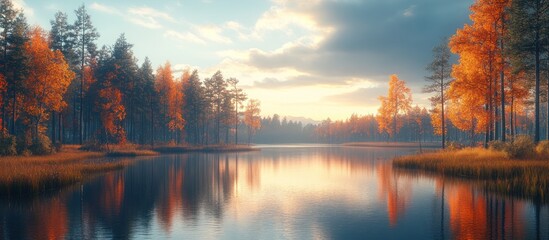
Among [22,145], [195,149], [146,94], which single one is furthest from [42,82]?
[195,149]

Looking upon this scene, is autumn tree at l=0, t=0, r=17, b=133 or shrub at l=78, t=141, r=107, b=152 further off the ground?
autumn tree at l=0, t=0, r=17, b=133

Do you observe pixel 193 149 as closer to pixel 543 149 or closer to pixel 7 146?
pixel 7 146

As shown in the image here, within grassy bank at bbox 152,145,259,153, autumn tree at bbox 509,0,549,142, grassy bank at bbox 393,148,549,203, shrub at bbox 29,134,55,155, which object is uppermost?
autumn tree at bbox 509,0,549,142

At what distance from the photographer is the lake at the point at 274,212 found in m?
13.4

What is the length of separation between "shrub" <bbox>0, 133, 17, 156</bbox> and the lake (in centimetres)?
1460

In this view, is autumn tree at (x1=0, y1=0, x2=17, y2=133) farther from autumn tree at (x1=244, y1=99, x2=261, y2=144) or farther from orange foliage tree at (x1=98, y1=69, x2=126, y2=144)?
autumn tree at (x1=244, y1=99, x2=261, y2=144)

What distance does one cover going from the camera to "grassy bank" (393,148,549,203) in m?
20.1

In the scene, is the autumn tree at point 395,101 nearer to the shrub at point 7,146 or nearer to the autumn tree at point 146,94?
the autumn tree at point 146,94

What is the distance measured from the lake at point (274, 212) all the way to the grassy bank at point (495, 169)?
4.04 ft

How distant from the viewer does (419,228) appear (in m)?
14.2

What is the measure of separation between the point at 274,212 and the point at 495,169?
16.5 metres

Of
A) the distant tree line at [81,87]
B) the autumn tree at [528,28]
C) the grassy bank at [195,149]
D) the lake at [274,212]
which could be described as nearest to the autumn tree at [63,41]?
the distant tree line at [81,87]

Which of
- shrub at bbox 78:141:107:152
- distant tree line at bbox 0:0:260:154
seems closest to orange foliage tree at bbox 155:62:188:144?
distant tree line at bbox 0:0:260:154

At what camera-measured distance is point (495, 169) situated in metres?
25.4
